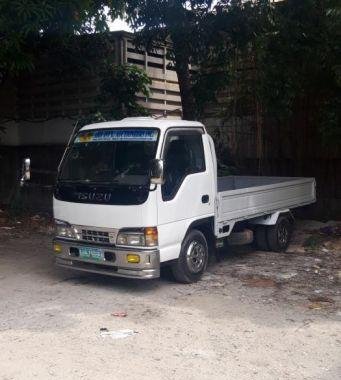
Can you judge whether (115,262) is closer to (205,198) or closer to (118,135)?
(205,198)

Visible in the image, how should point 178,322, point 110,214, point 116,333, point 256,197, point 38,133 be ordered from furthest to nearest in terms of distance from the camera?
point 38,133 → point 256,197 → point 110,214 → point 178,322 → point 116,333

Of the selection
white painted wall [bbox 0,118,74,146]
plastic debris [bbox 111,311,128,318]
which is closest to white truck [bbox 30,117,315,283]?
plastic debris [bbox 111,311,128,318]

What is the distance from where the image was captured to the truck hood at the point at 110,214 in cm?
623

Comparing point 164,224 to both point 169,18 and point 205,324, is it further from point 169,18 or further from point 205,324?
point 169,18

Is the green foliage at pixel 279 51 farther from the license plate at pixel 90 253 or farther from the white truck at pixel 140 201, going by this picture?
the license plate at pixel 90 253

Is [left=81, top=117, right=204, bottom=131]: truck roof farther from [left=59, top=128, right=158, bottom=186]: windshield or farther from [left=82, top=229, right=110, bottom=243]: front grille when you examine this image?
[left=82, top=229, right=110, bottom=243]: front grille

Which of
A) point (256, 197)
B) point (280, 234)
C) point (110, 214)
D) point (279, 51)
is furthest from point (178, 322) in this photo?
point (279, 51)

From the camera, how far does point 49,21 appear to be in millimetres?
7488

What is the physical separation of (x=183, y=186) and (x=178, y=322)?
1766 mm

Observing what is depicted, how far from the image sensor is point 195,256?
702cm

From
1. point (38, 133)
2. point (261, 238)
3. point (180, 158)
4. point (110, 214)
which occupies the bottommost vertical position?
point (261, 238)

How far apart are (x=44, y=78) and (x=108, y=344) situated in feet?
32.7

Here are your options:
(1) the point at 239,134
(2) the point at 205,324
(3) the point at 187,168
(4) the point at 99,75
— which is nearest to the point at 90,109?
(4) the point at 99,75

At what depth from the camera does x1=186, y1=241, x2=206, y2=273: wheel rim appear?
6.89 metres
